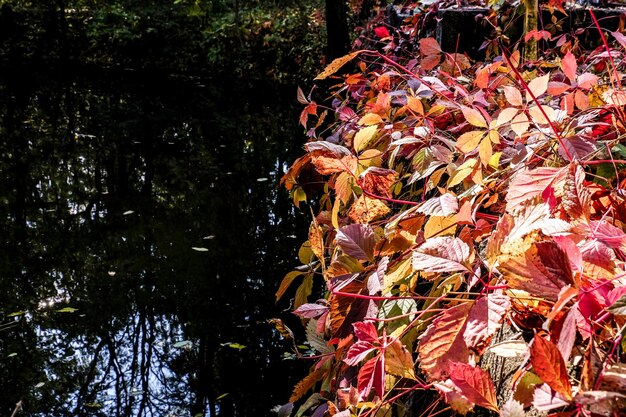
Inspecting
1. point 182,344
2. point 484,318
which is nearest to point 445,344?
point 484,318

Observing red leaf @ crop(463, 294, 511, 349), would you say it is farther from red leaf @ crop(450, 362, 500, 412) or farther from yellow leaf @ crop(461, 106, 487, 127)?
yellow leaf @ crop(461, 106, 487, 127)

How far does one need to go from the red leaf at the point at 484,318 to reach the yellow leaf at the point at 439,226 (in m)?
0.23

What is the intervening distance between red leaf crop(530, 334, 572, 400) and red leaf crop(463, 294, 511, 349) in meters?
0.14

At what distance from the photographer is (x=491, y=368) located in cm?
76

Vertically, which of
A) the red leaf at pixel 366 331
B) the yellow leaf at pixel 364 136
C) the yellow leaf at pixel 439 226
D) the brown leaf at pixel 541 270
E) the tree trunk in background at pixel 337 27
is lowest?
the red leaf at pixel 366 331

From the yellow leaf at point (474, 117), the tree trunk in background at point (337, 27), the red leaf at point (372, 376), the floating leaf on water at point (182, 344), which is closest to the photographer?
the red leaf at point (372, 376)

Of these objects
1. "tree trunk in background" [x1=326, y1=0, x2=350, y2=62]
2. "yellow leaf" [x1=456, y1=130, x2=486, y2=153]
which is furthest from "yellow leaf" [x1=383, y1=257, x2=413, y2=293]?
"tree trunk in background" [x1=326, y1=0, x2=350, y2=62]

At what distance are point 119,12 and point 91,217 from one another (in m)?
10.3

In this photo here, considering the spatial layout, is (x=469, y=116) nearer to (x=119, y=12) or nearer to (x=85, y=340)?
(x=85, y=340)

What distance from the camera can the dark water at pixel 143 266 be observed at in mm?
2738

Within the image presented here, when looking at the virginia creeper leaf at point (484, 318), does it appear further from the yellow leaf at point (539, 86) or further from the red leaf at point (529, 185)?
the yellow leaf at point (539, 86)

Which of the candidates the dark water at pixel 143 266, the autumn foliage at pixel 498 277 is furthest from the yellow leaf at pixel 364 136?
the dark water at pixel 143 266

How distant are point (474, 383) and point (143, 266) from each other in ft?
12.1

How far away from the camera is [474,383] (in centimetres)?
49
